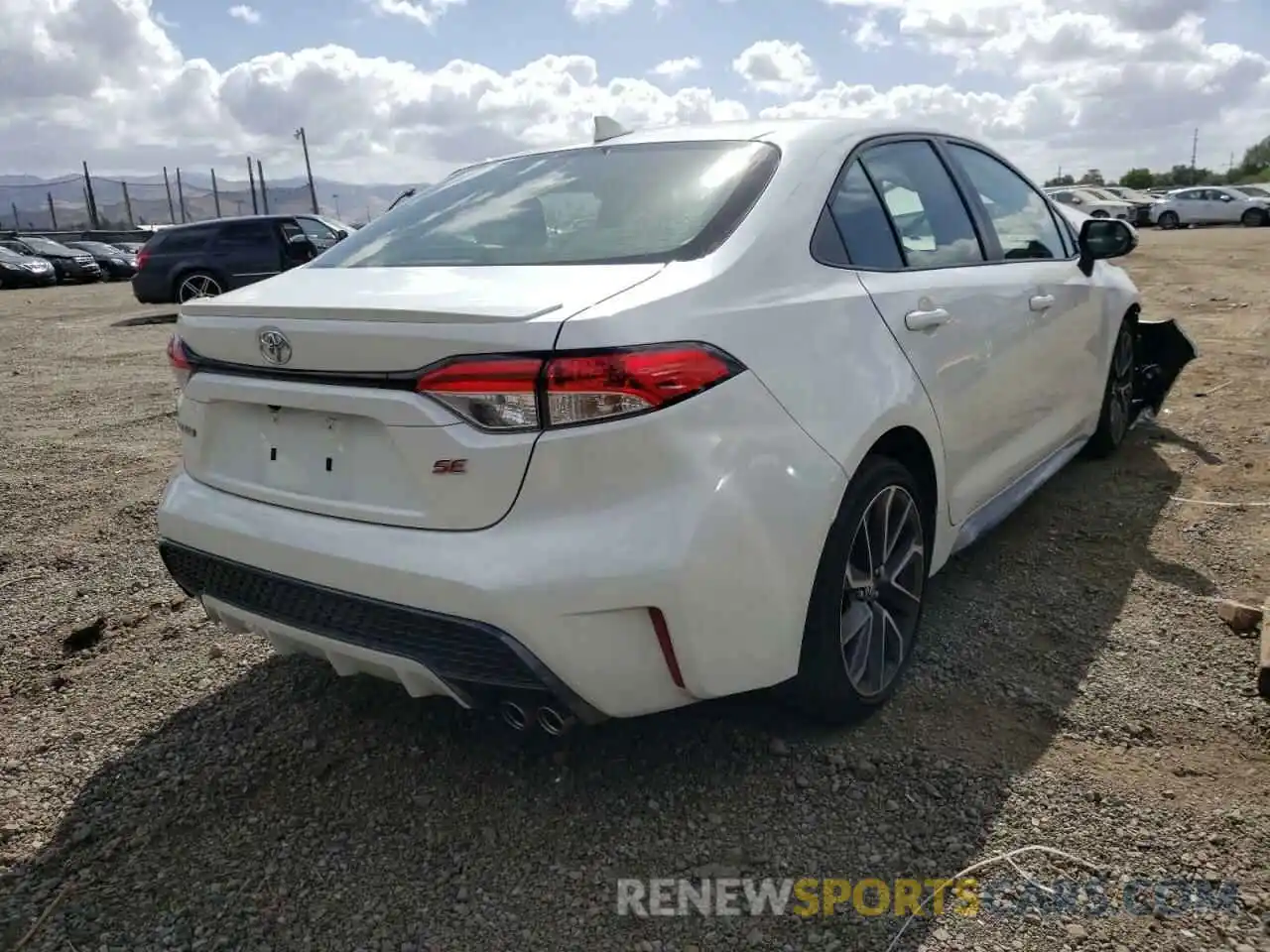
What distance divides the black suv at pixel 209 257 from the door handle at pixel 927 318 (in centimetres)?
1280

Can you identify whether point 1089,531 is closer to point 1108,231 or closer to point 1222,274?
point 1108,231

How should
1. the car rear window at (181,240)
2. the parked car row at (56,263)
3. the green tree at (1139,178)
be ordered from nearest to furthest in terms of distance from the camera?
the car rear window at (181,240) → the parked car row at (56,263) → the green tree at (1139,178)

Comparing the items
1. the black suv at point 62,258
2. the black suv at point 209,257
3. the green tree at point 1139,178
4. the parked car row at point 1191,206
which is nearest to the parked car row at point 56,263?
the black suv at point 62,258

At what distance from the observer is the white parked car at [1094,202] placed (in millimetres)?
35500

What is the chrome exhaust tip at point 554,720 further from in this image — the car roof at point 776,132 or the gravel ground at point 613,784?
the car roof at point 776,132

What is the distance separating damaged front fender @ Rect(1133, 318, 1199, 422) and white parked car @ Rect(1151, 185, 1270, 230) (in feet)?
112

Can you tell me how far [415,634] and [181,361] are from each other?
1008mm

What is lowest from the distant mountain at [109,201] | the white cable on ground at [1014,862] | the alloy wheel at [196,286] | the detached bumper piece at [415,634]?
the white cable on ground at [1014,862]

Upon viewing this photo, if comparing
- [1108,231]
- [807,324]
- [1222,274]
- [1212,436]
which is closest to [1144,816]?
[807,324]

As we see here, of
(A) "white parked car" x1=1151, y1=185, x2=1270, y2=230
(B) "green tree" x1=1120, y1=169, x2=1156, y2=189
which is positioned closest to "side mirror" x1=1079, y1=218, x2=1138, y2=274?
(A) "white parked car" x1=1151, y1=185, x2=1270, y2=230

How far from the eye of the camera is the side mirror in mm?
4070

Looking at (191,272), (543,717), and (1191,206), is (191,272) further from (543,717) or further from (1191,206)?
(1191,206)

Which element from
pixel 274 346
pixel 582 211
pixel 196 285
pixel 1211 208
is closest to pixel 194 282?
pixel 196 285

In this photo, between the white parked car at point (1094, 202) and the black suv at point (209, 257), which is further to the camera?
the white parked car at point (1094, 202)
